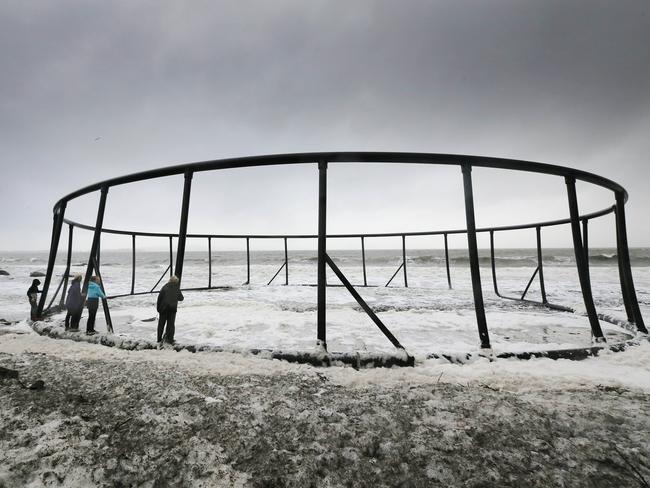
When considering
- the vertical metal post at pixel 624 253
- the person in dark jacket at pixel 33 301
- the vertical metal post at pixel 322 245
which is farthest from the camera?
the person in dark jacket at pixel 33 301

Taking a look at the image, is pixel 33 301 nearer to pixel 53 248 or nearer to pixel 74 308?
pixel 53 248

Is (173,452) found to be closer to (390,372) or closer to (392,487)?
(392,487)

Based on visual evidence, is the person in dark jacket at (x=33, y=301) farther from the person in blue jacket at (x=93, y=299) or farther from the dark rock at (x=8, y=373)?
the dark rock at (x=8, y=373)

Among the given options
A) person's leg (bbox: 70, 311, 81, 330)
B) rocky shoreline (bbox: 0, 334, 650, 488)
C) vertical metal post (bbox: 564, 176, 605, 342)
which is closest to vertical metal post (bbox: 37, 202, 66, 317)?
person's leg (bbox: 70, 311, 81, 330)

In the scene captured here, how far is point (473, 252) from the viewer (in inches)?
122

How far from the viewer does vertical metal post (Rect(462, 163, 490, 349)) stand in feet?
9.99

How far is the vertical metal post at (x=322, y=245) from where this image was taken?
288cm

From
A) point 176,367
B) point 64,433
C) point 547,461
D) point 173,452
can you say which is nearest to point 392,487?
point 547,461

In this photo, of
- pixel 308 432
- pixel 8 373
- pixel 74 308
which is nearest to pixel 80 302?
pixel 74 308

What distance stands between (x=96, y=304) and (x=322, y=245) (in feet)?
13.3

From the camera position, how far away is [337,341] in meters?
4.30

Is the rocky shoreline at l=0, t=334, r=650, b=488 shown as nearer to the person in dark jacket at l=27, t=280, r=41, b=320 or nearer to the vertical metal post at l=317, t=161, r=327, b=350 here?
the vertical metal post at l=317, t=161, r=327, b=350

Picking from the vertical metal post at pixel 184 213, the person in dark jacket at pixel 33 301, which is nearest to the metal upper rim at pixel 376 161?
the vertical metal post at pixel 184 213

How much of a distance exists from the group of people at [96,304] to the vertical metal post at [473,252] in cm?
340
